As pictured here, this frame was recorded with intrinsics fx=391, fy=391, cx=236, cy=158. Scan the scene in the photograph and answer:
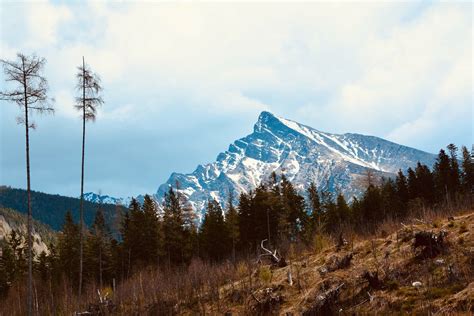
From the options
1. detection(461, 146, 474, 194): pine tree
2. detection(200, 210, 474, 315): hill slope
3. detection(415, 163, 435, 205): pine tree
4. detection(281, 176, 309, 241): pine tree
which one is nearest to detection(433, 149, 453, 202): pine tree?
detection(415, 163, 435, 205): pine tree

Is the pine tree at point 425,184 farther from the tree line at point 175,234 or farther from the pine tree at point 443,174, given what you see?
the tree line at point 175,234

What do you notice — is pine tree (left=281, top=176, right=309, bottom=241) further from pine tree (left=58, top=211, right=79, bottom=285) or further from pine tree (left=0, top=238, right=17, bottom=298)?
pine tree (left=0, top=238, right=17, bottom=298)

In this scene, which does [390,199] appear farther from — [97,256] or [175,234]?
[97,256]

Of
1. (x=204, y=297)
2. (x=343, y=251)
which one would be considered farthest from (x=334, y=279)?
(x=204, y=297)

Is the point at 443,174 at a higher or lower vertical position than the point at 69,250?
higher

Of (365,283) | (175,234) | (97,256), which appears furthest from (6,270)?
(365,283)

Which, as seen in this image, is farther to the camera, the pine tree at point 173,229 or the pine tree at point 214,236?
the pine tree at point 214,236

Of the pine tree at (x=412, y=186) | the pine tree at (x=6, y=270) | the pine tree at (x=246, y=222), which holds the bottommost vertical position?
the pine tree at (x=6, y=270)

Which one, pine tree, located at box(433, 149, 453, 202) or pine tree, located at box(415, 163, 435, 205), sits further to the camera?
pine tree, located at box(415, 163, 435, 205)

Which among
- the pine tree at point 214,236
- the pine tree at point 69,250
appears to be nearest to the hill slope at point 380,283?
the pine tree at point 214,236

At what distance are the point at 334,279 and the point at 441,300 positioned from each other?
3.41m

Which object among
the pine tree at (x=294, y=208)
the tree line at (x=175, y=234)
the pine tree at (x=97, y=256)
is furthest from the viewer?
the pine tree at (x=294, y=208)

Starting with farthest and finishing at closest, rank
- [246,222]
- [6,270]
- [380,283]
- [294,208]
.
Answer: [294,208]
[6,270]
[246,222]
[380,283]

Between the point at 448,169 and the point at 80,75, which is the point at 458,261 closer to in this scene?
the point at 80,75
